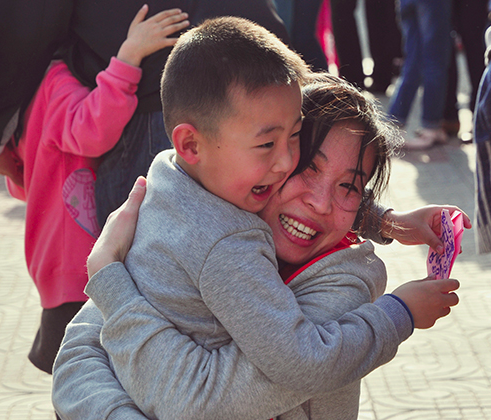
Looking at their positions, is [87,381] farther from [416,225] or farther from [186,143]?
[416,225]

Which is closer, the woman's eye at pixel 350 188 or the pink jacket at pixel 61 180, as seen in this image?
the woman's eye at pixel 350 188

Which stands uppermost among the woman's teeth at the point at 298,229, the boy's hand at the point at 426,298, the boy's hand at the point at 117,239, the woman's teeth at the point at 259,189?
the woman's teeth at the point at 259,189

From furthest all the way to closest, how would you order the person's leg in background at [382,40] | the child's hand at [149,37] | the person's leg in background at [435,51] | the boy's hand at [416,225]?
the person's leg in background at [382,40] → the person's leg in background at [435,51] → the child's hand at [149,37] → the boy's hand at [416,225]

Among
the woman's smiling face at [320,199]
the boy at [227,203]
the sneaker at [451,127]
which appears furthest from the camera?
the sneaker at [451,127]

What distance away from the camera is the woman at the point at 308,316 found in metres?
1.43

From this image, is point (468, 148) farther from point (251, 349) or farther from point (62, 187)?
point (251, 349)

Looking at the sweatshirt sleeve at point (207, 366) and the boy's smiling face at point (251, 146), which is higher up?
the boy's smiling face at point (251, 146)

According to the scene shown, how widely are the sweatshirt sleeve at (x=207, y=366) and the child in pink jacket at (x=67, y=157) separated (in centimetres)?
73

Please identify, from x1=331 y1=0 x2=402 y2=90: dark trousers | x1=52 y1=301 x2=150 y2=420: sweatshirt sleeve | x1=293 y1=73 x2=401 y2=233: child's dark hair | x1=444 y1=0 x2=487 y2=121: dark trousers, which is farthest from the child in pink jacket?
x1=331 y1=0 x2=402 y2=90: dark trousers

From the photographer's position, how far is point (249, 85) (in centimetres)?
144

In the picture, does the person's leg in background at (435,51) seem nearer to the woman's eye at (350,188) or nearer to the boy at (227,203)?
the woman's eye at (350,188)

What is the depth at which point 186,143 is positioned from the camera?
5.02 ft

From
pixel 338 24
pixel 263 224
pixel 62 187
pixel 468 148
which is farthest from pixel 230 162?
pixel 338 24

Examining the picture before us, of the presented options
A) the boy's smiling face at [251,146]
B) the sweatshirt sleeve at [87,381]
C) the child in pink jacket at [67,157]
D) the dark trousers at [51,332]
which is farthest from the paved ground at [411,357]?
the boy's smiling face at [251,146]
